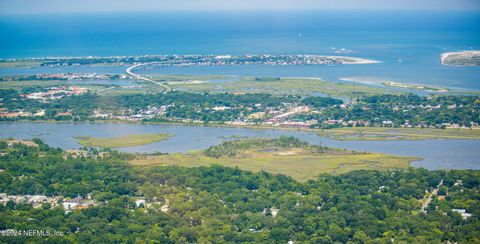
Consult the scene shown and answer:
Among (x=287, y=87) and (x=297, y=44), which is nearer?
(x=287, y=87)

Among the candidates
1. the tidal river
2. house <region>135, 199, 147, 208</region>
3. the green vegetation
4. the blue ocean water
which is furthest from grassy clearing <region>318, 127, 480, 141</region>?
house <region>135, 199, 147, 208</region>

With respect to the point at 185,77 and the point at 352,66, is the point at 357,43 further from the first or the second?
the point at 185,77

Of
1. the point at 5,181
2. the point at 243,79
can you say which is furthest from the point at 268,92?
the point at 5,181

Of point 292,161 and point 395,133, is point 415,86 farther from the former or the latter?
point 292,161

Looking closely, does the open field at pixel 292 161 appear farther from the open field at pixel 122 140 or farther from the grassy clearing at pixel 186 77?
the grassy clearing at pixel 186 77

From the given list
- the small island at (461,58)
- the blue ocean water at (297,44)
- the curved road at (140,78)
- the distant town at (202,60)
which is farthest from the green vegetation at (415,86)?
the curved road at (140,78)

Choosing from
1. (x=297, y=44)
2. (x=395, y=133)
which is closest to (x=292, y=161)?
(x=395, y=133)
